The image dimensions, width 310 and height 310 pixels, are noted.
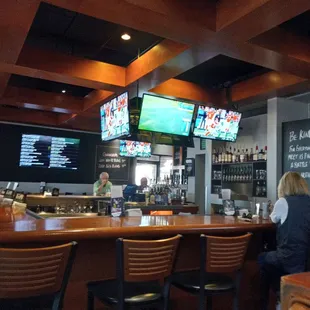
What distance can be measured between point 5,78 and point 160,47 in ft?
7.23

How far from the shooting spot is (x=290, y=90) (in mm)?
4777

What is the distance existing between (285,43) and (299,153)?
187 cm

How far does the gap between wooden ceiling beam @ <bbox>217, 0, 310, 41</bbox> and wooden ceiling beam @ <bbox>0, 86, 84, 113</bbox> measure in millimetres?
4037

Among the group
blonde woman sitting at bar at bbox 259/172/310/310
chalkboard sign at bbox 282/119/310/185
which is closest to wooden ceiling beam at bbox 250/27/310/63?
chalkboard sign at bbox 282/119/310/185

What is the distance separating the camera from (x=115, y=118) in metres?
4.44

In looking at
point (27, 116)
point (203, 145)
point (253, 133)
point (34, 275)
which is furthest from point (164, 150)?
point (34, 275)

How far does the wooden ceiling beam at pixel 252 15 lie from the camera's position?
249cm

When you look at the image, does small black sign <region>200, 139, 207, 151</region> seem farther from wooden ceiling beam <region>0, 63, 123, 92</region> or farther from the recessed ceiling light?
the recessed ceiling light

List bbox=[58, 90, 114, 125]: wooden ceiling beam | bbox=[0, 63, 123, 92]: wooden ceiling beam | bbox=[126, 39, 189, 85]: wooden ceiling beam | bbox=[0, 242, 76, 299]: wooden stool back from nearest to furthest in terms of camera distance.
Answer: bbox=[0, 242, 76, 299]: wooden stool back, bbox=[126, 39, 189, 85]: wooden ceiling beam, bbox=[0, 63, 123, 92]: wooden ceiling beam, bbox=[58, 90, 114, 125]: wooden ceiling beam

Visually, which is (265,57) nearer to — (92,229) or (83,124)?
(92,229)

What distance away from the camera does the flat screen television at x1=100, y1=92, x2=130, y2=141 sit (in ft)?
13.7

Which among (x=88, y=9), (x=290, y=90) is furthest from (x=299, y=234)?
(x=290, y=90)

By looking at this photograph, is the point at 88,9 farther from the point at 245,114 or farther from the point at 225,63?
the point at 245,114

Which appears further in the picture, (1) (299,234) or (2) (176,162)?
(2) (176,162)
